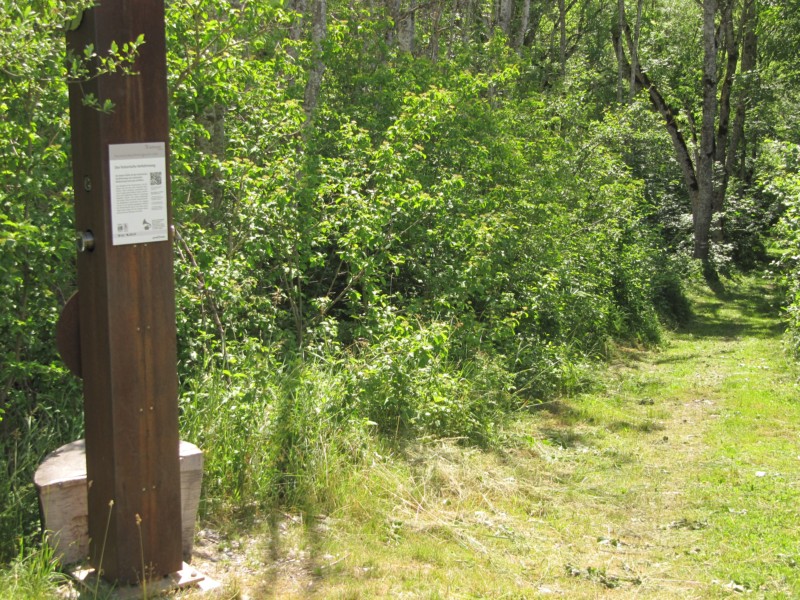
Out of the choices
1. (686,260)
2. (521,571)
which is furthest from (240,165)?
(686,260)

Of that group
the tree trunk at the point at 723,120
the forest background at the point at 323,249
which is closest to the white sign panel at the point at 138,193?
the forest background at the point at 323,249

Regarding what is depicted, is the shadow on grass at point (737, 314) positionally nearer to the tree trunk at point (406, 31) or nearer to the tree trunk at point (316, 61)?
the tree trunk at point (406, 31)

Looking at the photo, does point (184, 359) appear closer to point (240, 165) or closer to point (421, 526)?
point (240, 165)

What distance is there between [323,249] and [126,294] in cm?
558

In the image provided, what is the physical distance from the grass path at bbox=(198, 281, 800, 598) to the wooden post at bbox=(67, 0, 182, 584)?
759mm

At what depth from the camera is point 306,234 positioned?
27.0ft

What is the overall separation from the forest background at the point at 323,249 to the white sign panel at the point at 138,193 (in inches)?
16.1

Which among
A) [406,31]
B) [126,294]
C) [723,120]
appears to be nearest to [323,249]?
[126,294]

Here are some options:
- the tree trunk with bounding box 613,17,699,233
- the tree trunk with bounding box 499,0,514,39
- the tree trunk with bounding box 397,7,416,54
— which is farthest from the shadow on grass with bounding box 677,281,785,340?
the tree trunk with bounding box 397,7,416,54

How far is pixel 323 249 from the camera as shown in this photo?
9.83 metres

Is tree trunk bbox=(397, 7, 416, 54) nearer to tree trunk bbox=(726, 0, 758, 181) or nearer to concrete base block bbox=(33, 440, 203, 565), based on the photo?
tree trunk bbox=(726, 0, 758, 181)

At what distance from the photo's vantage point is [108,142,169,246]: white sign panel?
4.25 meters

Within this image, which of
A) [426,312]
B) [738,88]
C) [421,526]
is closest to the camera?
[421,526]

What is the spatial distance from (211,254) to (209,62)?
4.84 ft
